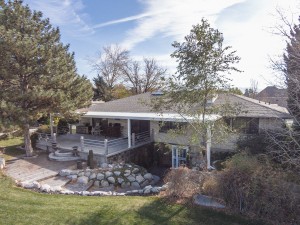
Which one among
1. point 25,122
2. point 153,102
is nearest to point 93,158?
point 25,122

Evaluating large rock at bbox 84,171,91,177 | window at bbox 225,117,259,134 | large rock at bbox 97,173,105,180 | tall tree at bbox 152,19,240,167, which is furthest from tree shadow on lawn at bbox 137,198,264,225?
window at bbox 225,117,259,134

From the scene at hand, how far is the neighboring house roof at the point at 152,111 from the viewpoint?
15.5 metres

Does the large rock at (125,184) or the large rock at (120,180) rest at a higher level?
the large rock at (120,180)

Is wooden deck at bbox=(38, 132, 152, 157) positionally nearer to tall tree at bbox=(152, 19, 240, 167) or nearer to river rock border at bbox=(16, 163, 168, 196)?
river rock border at bbox=(16, 163, 168, 196)

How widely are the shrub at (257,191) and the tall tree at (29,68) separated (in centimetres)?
1225

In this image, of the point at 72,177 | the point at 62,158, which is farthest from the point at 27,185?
the point at 62,158

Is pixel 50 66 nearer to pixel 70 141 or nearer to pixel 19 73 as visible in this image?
pixel 19 73

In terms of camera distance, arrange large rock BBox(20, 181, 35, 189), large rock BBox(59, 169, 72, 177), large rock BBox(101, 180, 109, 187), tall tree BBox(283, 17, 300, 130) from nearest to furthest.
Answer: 1. tall tree BBox(283, 17, 300, 130)
2. large rock BBox(20, 181, 35, 189)
3. large rock BBox(101, 180, 109, 187)
4. large rock BBox(59, 169, 72, 177)

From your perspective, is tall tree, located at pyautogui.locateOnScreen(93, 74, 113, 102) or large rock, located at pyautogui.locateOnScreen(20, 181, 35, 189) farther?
tall tree, located at pyautogui.locateOnScreen(93, 74, 113, 102)

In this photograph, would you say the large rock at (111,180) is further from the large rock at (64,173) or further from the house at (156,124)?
the house at (156,124)

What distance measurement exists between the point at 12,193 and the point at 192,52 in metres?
9.85

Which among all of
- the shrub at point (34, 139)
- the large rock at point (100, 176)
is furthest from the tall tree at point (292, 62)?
the shrub at point (34, 139)

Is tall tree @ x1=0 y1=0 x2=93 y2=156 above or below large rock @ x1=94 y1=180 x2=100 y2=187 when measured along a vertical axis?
above

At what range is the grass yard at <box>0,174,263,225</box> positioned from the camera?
8172 mm
